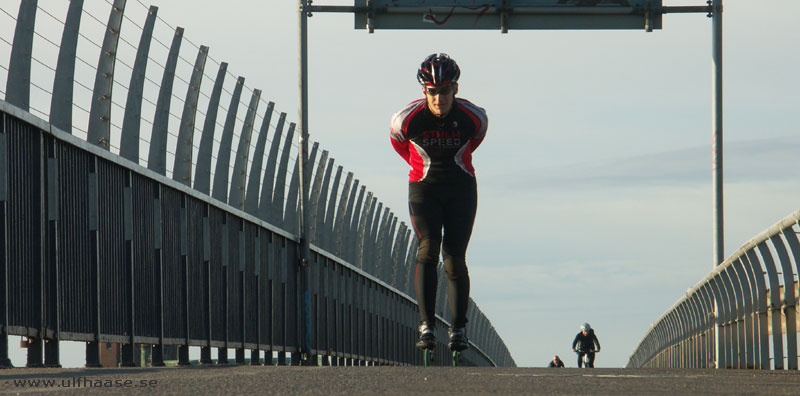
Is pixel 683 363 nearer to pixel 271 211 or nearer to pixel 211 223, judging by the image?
pixel 271 211

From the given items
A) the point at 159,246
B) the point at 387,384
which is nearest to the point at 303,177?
the point at 159,246

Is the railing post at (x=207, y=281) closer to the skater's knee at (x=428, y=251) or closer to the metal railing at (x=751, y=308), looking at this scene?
the metal railing at (x=751, y=308)

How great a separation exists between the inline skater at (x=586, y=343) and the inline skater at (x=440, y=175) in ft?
73.0

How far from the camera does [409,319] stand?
4700 cm

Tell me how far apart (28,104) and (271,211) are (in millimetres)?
11478

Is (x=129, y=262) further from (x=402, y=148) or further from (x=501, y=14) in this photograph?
(x=501, y=14)

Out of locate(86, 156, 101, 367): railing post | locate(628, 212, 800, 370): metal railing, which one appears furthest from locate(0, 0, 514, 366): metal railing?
locate(628, 212, 800, 370): metal railing

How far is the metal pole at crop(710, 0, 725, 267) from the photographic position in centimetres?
2486

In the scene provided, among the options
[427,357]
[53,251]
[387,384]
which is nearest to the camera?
[387,384]

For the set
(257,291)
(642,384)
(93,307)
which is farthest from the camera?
(257,291)

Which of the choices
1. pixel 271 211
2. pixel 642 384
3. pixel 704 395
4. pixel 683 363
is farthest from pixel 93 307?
pixel 683 363

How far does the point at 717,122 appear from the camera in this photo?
25281 mm

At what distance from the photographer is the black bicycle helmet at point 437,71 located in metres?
9.96

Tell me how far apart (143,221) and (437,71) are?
6847 millimetres
